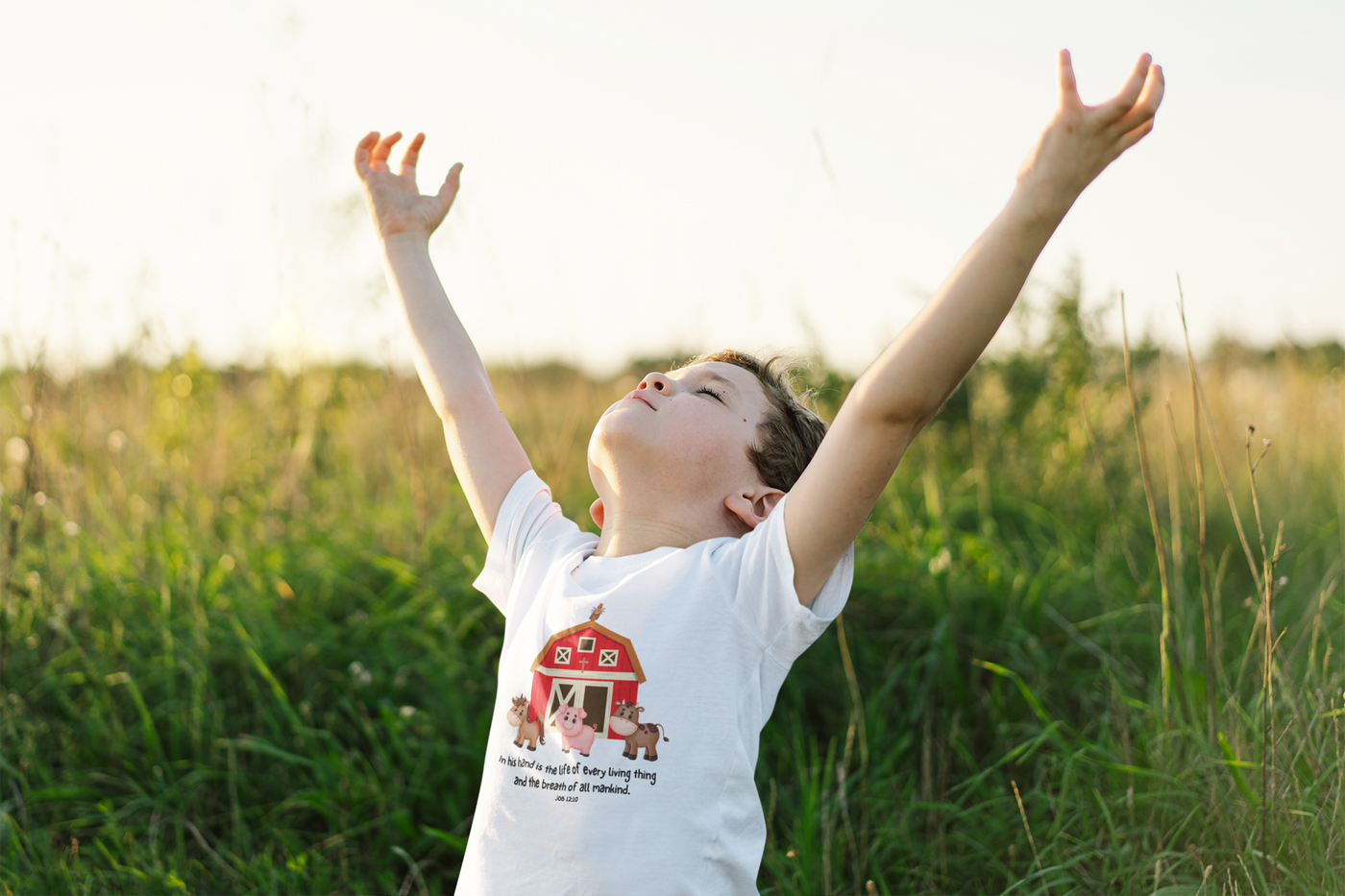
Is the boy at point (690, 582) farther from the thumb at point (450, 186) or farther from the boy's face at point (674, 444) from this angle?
the thumb at point (450, 186)

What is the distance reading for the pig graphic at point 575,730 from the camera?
1366mm

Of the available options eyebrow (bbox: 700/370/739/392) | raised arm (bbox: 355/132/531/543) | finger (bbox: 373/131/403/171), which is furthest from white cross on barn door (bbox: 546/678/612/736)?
finger (bbox: 373/131/403/171)

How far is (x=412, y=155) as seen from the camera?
2.09 meters

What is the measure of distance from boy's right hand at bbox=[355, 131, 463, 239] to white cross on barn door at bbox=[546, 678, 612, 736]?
1075 mm

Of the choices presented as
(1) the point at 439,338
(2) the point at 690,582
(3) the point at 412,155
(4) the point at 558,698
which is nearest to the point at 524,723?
(4) the point at 558,698

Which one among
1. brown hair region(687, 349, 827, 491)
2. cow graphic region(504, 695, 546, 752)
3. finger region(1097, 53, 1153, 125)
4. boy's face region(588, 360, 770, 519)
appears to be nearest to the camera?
finger region(1097, 53, 1153, 125)

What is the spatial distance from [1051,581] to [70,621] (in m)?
3.30

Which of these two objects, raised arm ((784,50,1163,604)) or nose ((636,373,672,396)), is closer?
raised arm ((784,50,1163,604))

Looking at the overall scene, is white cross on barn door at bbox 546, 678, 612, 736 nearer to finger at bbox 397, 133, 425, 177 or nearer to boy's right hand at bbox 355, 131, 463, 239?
boy's right hand at bbox 355, 131, 463, 239

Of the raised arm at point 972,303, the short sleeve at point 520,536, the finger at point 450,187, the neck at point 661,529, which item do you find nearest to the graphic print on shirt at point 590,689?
the neck at point 661,529

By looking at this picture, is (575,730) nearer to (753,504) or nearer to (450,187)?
(753,504)

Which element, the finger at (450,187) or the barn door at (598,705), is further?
the finger at (450,187)

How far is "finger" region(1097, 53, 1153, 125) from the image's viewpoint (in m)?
1.13

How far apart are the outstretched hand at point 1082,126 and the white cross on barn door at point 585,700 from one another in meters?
0.92
